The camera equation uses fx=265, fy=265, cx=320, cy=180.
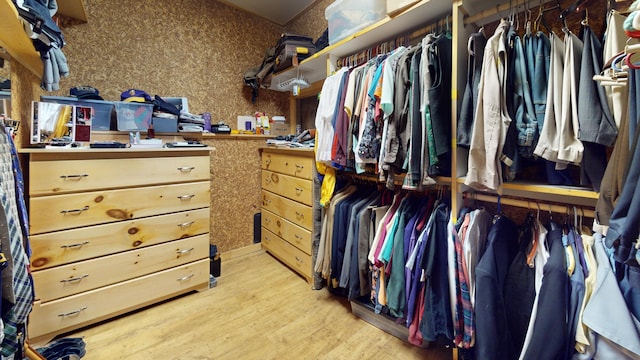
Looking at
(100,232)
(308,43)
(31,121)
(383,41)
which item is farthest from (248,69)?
(100,232)

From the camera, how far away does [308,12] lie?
8.99 feet

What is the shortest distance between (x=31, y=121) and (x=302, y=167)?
64.5 inches

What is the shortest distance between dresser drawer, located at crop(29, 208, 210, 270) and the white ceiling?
81.5 inches

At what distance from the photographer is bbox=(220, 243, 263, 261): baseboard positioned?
8.48 ft

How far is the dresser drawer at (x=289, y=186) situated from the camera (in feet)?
6.79

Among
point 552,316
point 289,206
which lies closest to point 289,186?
point 289,206

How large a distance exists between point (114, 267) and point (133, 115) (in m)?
1.07

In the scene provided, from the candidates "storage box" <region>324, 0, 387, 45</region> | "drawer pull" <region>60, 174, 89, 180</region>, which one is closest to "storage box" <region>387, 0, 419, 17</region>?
"storage box" <region>324, 0, 387, 45</region>

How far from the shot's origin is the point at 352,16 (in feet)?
5.62

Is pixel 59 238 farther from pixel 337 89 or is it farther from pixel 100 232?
pixel 337 89

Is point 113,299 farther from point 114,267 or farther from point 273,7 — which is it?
point 273,7

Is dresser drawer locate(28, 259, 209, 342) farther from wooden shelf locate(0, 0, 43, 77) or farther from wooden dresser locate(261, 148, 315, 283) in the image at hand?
wooden shelf locate(0, 0, 43, 77)

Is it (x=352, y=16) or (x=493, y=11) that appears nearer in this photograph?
(x=493, y=11)

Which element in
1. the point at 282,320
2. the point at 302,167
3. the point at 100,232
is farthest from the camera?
the point at 302,167
